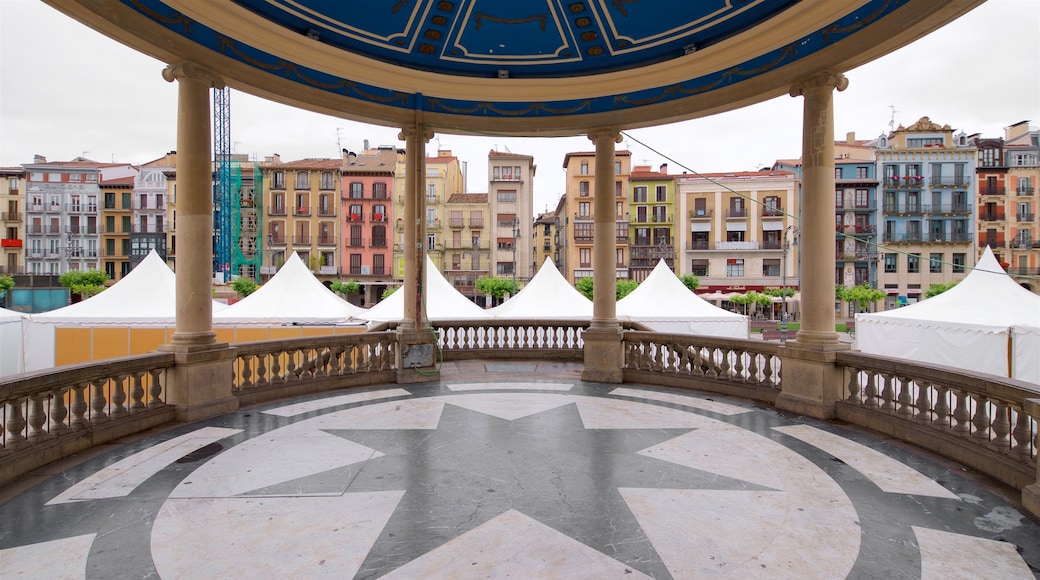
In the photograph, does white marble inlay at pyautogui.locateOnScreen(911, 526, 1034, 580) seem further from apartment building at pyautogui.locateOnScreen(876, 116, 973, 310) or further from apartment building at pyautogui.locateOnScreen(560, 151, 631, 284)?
apartment building at pyautogui.locateOnScreen(876, 116, 973, 310)

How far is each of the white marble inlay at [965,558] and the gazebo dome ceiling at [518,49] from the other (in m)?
5.03

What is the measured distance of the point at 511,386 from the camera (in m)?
8.91

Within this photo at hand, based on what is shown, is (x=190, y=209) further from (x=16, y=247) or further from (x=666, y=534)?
(x=16, y=247)

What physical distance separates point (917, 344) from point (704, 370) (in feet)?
33.0

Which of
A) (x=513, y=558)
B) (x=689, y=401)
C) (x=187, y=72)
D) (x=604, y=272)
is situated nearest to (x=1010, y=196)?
(x=604, y=272)

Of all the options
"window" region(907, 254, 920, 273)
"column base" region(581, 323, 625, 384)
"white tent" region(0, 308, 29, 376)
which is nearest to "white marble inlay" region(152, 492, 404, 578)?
"column base" region(581, 323, 625, 384)

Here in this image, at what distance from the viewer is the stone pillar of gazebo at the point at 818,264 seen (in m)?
6.77

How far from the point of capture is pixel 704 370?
8953 millimetres

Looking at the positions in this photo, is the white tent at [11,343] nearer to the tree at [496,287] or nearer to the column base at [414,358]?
the column base at [414,358]

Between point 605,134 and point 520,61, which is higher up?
point 520,61

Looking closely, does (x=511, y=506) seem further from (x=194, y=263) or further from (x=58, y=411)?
(x=194, y=263)

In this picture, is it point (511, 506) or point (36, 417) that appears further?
point (36, 417)

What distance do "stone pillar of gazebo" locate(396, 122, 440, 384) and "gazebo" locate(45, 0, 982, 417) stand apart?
0.13m

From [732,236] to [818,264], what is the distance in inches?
1979
